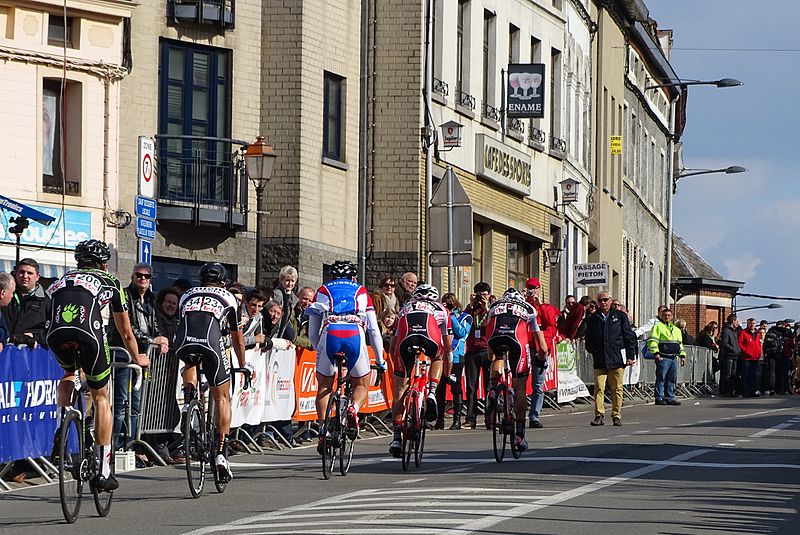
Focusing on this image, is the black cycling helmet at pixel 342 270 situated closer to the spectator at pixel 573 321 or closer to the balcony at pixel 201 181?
the balcony at pixel 201 181

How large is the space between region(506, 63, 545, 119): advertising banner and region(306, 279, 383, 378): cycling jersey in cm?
2439

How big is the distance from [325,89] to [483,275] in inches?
366

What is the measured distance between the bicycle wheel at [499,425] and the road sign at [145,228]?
4727mm

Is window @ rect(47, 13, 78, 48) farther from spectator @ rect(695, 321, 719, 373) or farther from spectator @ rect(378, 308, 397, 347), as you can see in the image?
spectator @ rect(695, 321, 719, 373)

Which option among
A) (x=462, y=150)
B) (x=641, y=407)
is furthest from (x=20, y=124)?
(x=641, y=407)

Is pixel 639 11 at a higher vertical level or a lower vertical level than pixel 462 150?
higher

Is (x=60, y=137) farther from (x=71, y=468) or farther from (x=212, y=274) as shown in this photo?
(x=71, y=468)

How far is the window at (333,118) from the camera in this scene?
32938 mm

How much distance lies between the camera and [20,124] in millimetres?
28219

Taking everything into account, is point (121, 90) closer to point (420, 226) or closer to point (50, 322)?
point (420, 226)

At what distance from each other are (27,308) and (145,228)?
4030 mm

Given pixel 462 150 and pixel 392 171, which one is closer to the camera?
pixel 392 171

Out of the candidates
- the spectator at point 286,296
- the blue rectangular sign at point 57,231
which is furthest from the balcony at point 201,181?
the spectator at point 286,296

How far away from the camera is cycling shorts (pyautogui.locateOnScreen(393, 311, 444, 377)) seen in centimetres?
1830
